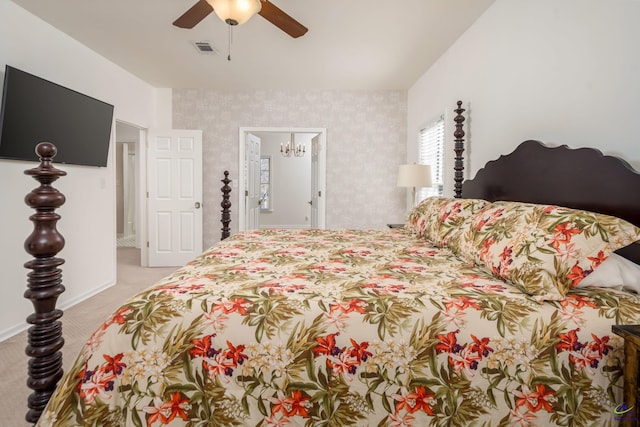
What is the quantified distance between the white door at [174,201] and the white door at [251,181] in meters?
0.67

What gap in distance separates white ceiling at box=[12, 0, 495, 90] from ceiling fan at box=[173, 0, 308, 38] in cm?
51

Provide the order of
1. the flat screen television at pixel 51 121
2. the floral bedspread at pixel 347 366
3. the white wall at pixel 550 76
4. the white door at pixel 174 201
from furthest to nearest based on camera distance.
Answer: the white door at pixel 174 201
the flat screen television at pixel 51 121
the white wall at pixel 550 76
the floral bedspread at pixel 347 366

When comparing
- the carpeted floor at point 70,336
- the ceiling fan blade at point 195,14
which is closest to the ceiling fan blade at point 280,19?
the ceiling fan blade at point 195,14

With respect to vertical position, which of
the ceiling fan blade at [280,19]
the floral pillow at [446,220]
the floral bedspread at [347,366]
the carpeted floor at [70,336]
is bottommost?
the carpeted floor at [70,336]

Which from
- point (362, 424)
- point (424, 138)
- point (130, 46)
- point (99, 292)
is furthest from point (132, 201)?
point (362, 424)

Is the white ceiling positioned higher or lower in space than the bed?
higher

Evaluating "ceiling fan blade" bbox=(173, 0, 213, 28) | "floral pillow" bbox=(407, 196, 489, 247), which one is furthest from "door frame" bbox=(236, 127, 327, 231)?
"ceiling fan blade" bbox=(173, 0, 213, 28)

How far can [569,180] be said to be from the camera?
186cm

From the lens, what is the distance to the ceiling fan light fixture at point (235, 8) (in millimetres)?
2016

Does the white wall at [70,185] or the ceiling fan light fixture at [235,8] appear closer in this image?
the ceiling fan light fixture at [235,8]

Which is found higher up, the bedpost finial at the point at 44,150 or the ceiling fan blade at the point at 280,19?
the ceiling fan blade at the point at 280,19

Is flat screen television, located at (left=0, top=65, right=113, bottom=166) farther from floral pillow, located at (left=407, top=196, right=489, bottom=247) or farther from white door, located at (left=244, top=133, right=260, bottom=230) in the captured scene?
floral pillow, located at (left=407, top=196, right=489, bottom=247)

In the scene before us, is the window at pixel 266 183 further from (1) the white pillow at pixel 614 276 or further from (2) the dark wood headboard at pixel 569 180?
(1) the white pillow at pixel 614 276

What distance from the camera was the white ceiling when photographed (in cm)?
296
